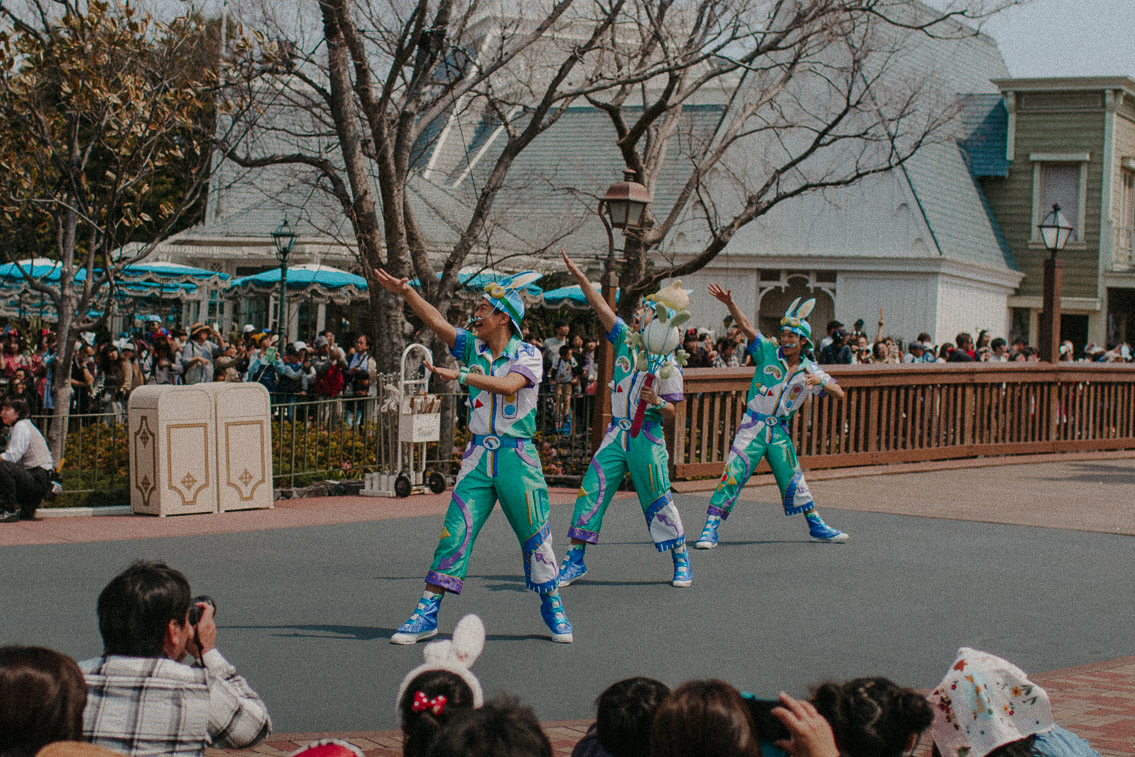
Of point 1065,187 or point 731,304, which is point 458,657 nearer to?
point 731,304

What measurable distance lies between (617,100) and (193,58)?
5.77 metres

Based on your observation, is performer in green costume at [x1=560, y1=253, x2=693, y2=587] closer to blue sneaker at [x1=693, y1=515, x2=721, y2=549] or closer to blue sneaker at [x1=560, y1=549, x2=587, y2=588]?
blue sneaker at [x1=560, y1=549, x2=587, y2=588]

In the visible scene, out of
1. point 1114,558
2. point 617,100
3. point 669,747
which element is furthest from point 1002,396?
point 669,747

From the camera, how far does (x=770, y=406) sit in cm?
1024

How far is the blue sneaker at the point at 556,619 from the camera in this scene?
22.7 feet

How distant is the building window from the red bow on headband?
84.8ft

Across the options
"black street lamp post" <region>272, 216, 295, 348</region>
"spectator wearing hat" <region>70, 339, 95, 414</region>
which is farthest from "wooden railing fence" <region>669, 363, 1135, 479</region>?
"black street lamp post" <region>272, 216, 295, 348</region>

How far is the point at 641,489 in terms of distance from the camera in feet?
28.1

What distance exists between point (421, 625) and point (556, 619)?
700 millimetres

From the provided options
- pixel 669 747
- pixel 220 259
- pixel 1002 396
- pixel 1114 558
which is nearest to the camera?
pixel 669 747

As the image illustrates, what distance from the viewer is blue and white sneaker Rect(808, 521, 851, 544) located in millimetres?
10375

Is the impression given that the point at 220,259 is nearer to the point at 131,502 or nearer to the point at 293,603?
the point at 131,502

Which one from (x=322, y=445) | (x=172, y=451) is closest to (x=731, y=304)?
(x=172, y=451)

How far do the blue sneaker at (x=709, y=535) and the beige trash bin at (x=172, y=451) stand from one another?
4.28 meters
